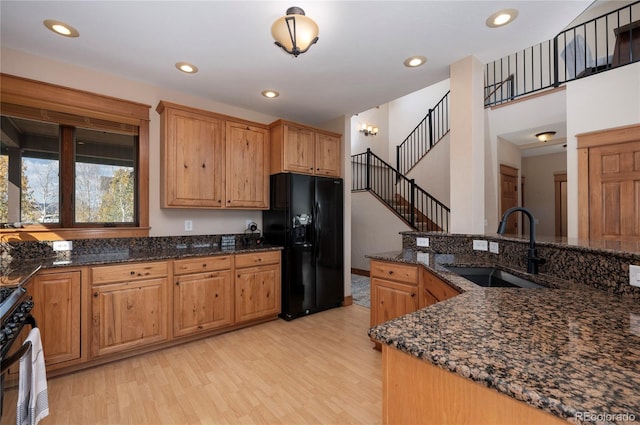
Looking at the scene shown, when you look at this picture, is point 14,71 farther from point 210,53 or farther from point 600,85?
point 600,85

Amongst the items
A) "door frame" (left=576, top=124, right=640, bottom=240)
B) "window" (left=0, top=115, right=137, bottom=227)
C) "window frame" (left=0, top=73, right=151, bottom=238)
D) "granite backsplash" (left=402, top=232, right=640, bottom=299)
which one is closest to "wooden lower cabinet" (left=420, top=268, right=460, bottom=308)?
"granite backsplash" (left=402, top=232, right=640, bottom=299)

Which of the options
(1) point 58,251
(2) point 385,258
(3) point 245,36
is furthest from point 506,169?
(1) point 58,251

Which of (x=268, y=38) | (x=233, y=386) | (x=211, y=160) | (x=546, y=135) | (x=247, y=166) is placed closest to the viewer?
(x=233, y=386)

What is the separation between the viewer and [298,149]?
11.7ft

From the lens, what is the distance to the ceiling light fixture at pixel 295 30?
1744 mm

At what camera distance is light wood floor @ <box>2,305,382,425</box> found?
177 centimetres

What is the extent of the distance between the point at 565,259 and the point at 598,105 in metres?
3.59

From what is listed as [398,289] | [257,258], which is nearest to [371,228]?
[257,258]

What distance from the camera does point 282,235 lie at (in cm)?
348

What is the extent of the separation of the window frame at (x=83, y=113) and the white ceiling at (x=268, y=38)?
0.28 m

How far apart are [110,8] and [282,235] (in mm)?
2494

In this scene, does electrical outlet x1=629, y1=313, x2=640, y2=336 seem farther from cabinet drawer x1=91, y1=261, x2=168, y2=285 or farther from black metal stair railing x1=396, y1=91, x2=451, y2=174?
black metal stair railing x1=396, y1=91, x2=451, y2=174

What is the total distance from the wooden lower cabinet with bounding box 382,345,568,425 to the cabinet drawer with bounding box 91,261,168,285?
242cm

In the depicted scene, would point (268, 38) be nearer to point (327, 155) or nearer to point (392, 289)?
point (327, 155)
